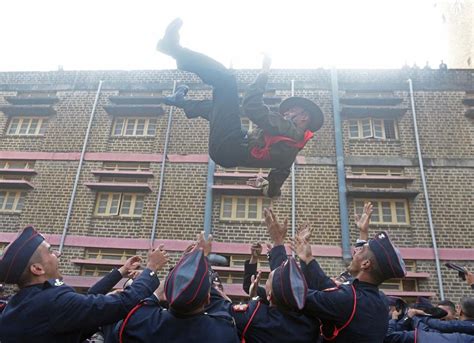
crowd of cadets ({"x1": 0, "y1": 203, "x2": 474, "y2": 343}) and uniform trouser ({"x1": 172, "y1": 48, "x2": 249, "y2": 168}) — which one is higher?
uniform trouser ({"x1": 172, "y1": 48, "x2": 249, "y2": 168})

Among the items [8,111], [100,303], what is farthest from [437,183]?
[8,111]

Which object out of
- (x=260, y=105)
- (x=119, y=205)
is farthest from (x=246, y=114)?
(x=119, y=205)

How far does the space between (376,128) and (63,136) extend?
7.98 metres

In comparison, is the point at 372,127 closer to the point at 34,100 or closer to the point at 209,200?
the point at 209,200

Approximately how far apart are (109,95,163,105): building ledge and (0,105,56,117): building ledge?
1720mm

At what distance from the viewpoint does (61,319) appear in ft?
6.19

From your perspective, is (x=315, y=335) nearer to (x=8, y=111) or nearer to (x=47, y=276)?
(x=47, y=276)

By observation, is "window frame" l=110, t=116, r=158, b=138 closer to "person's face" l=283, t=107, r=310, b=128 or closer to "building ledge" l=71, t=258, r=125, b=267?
"building ledge" l=71, t=258, r=125, b=267

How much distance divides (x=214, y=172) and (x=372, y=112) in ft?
13.6

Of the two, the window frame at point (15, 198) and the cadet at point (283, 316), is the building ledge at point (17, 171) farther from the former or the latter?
the cadet at point (283, 316)

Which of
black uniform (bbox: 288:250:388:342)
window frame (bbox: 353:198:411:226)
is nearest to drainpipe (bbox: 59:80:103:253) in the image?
window frame (bbox: 353:198:411:226)

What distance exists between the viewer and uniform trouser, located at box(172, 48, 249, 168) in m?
3.07

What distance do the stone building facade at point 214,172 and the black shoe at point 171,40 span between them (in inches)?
243

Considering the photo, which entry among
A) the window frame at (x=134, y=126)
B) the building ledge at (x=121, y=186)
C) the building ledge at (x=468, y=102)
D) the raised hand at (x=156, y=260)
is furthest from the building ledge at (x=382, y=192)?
the raised hand at (x=156, y=260)
